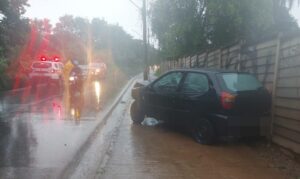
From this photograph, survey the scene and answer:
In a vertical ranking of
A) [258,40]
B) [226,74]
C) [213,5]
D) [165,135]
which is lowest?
[165,135]

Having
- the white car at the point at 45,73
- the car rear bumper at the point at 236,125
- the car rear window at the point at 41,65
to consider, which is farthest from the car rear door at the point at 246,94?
the car rear window at the point at 41,65

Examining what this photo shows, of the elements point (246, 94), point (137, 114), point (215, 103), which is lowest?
point (137, 114)

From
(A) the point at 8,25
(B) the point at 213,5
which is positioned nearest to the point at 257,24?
(B) the point at 213,5

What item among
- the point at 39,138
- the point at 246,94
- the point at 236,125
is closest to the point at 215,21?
the point at 246,94

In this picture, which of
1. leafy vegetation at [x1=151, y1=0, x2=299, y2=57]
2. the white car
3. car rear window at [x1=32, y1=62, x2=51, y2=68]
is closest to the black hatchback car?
leafy vegetation at [x1=151, y1=0, x2=299, y2=57]

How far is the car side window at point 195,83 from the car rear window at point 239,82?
39cm

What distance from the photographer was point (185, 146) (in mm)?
8891

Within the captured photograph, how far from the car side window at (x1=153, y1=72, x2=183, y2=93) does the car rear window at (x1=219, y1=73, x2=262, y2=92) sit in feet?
4.37

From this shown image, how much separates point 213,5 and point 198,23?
4.27 ft

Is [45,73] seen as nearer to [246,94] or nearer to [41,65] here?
[41,65]

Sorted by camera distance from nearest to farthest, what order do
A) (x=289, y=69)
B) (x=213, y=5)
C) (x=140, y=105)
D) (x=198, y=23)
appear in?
(x=289, y=69) → (x=140, y=105) → (x=213, y=5) → (x=198, y=23)

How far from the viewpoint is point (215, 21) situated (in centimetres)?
1691

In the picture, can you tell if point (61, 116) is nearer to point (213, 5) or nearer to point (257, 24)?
point (213, 5)

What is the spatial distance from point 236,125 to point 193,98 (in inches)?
47.5
